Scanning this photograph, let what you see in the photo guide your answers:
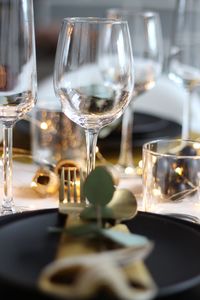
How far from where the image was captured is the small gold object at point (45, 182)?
1128 millimetres

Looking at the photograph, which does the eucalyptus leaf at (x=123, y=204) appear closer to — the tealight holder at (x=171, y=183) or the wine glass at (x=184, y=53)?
the tealight holder at (x=171, y=183)

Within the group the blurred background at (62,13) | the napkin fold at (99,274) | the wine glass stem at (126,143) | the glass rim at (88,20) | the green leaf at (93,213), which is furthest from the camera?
the blurred background at (62,13)

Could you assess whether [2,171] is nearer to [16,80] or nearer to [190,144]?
[16,80]

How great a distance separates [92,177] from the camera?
715 mm

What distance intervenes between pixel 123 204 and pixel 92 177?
0.05m

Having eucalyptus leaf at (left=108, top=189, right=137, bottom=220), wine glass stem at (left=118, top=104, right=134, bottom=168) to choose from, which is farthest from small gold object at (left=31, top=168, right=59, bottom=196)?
eucalyptus leaf at (left=108, top=189, right=137, bottom=220)

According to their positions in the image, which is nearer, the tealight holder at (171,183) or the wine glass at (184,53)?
the tealight holder at (171,183)

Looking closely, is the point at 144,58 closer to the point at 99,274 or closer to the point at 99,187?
the point at 99,187

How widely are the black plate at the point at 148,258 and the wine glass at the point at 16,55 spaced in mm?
223

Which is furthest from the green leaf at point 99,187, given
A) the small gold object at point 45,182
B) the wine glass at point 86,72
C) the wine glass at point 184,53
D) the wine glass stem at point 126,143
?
the wine glass at point 184,53

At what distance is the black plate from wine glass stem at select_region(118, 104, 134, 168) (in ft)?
1.84

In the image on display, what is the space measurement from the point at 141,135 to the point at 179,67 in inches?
7.9

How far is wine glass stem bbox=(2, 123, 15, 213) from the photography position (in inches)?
39.8

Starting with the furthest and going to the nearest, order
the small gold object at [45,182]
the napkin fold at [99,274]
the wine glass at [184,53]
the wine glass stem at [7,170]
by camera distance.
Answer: the wine glass at [184,53], the small gold object at [45,182], the wine glass stem at [7,170], the napkin fold at [99,274]
